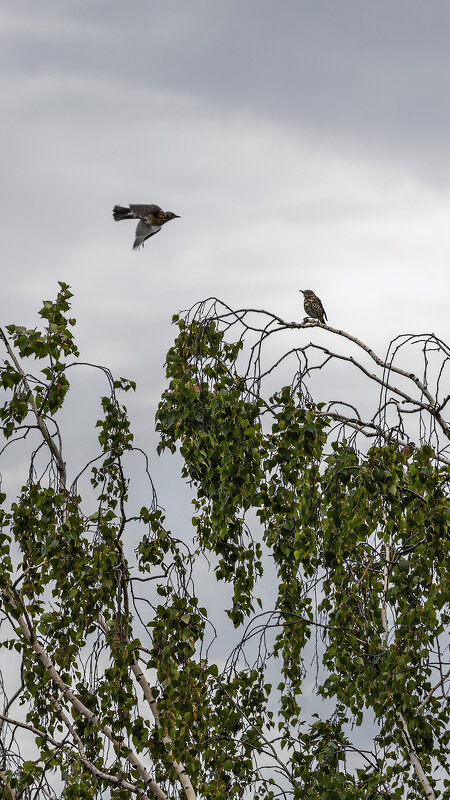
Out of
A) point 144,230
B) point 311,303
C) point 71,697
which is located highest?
point 311,303

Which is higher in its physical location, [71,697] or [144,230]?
[144,230]

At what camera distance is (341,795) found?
4.96 m

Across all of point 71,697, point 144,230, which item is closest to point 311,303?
point 144,230

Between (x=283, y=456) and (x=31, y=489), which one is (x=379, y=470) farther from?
(x=31, y=489)

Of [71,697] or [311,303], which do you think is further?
[311,303]

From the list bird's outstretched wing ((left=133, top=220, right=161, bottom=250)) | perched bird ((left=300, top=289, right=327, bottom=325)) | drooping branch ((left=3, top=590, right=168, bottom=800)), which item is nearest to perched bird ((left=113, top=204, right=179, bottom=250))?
bird's outstretched wing ((left=133, top=220, right=161, bottom=250))

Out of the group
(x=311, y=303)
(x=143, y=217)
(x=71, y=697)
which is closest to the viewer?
(x=71, y=697)

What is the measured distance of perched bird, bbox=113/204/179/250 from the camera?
692 cm

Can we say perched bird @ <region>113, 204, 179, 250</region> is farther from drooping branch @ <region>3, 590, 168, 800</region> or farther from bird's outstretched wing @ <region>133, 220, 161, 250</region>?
drooping branch @ <region>3, 590, 168, 800</region>

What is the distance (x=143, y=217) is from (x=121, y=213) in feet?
0.48

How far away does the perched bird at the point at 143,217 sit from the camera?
692cm

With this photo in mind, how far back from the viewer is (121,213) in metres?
6.98

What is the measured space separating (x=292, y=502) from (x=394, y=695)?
966 millimetres

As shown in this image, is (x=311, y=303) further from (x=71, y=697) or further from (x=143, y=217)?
(x=71, y=697)
